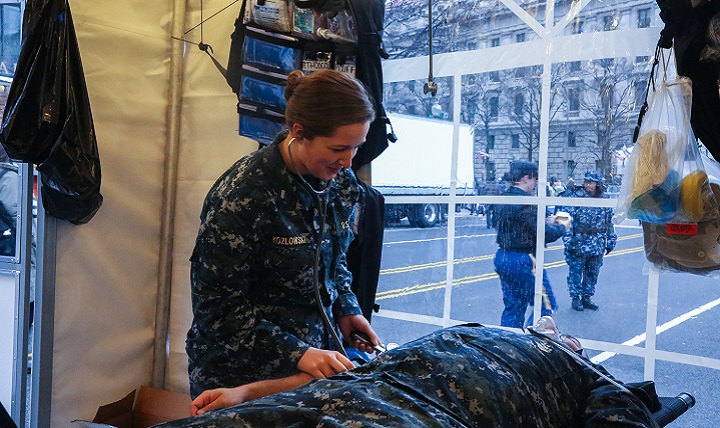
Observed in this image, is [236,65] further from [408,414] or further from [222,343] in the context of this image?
[408,414]

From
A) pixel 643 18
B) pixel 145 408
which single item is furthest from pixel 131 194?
pixel 643 18

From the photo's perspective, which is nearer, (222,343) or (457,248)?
(222,343)

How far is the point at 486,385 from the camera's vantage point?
1256 mm

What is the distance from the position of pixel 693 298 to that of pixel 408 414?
127 centimetres

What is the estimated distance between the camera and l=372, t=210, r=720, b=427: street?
1954mm

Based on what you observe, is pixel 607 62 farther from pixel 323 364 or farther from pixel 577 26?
pixel 323 364

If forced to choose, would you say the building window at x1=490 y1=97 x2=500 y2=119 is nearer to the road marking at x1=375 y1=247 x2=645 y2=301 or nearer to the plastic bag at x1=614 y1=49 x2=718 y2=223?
the road marking at x1=375 y1=247 x2=645 y2=301

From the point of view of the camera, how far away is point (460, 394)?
4.00 feet

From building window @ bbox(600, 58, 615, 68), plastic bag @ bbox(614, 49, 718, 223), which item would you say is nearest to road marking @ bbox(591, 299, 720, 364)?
plastic bag @ bbox(614, 49, 718, 223)

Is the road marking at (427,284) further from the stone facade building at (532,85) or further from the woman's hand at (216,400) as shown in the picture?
the woman's hand at (216,400)

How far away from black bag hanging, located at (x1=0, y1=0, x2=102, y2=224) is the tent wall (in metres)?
0.18

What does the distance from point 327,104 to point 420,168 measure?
1092mm

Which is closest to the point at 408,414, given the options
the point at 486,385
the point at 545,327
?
the point at 486,385

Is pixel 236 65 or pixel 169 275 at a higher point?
pixel 236 65
